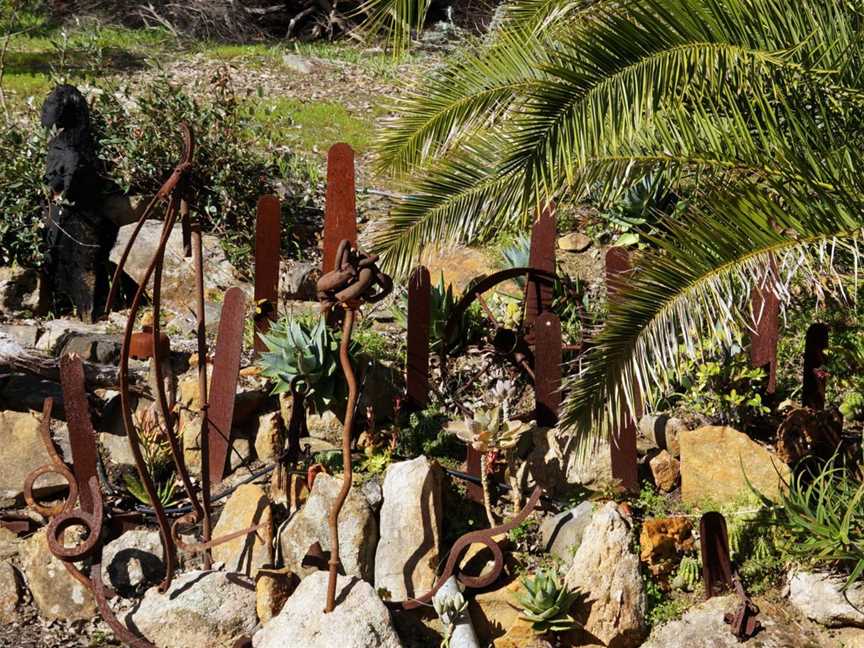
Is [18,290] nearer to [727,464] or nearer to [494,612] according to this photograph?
[494,612]

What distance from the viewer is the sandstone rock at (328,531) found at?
14.1ft

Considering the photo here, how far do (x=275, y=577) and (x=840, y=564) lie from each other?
2186mm

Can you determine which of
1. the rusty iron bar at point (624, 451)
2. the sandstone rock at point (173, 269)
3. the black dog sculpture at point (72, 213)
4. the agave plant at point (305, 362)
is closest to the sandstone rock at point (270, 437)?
the agave plant at point (305, 362)

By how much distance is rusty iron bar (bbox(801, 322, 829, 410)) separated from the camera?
187 inches

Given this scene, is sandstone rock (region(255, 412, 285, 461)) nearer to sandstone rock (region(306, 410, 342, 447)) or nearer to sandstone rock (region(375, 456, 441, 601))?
sandstone rock (region(306, 410, 342, 447))

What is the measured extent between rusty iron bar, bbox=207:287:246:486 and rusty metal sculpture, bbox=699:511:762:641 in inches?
82.8

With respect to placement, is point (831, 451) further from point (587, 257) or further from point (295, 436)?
point (587, 257)

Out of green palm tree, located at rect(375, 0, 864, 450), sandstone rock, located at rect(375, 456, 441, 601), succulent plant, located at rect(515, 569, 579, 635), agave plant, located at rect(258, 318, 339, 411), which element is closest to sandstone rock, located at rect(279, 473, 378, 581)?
sandstone rock, located at rect(375, 456, 441, 601)

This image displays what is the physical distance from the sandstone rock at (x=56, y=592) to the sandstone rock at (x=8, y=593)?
A: 0.25 feet

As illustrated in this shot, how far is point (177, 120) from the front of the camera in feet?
24.4

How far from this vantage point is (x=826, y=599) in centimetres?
395

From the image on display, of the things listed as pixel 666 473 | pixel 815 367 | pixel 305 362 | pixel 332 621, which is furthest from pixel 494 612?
pixel 815 367

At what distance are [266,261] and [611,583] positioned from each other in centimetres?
243

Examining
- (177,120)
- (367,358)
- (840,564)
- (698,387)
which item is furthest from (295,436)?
(177,120)
